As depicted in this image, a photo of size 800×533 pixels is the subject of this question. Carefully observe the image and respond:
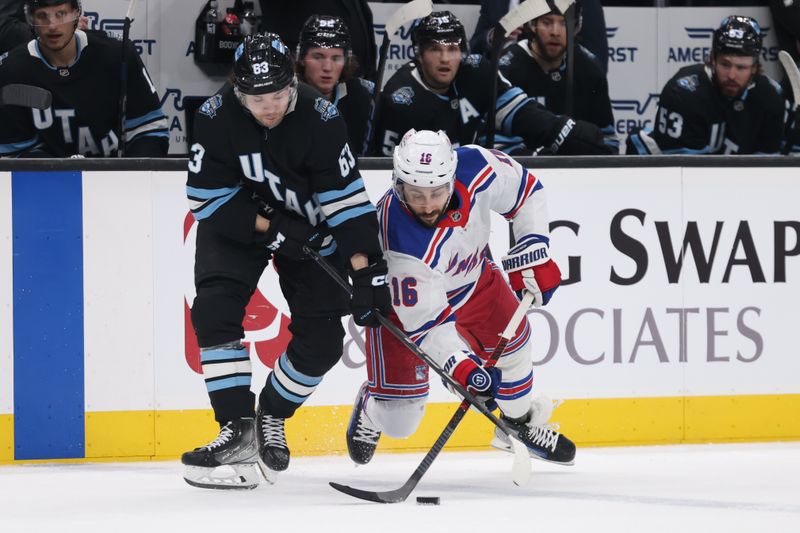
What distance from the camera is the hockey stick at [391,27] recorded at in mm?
4820

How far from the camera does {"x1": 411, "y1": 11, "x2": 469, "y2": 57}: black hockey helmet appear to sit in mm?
5020

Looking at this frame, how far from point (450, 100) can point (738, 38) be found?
107cm

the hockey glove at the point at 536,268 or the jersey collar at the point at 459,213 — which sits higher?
the jersey collar at the point at 459,213

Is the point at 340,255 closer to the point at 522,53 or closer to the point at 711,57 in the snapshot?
the point at 522,53

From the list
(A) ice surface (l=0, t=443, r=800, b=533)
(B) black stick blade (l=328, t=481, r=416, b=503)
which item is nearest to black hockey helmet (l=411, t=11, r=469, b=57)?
(A) ice surface (l=0, t=443, r=800, b=533)

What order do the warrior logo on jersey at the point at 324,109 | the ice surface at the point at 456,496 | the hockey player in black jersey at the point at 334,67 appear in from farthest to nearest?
the hockey player in black jersey at the point at 334,67
the warrior logo on jersey at the point at 324,109
the ice surface at the point at 456,496

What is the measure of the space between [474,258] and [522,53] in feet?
4.92

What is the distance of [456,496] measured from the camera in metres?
3.84

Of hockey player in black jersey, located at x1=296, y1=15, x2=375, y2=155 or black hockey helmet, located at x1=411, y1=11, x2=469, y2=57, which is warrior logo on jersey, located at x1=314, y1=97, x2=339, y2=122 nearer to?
hockey player in black jersey, located at x1=296, y1=15, x2=375, y2=155

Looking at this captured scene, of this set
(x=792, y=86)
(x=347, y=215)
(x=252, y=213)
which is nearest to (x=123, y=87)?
(x=252, y=213)

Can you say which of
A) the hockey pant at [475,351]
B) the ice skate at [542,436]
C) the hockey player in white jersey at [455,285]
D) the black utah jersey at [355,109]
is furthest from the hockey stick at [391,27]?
the ice skate at [542,436]

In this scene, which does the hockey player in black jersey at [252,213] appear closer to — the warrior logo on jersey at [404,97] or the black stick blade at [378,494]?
the black stick blade at [378,494]

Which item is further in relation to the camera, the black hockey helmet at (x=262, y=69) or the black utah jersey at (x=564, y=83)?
the black utah jersey at (x=564, y=83)

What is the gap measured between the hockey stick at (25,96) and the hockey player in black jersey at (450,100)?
1.18 metres
